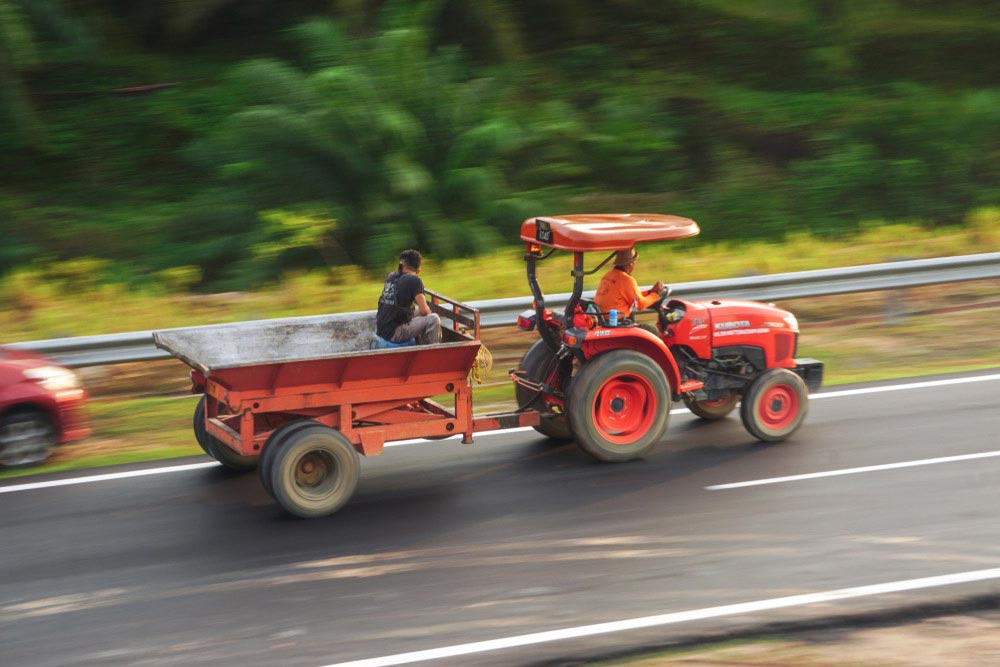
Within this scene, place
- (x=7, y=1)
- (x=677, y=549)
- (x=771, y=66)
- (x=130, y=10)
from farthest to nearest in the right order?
(x=771, y=66)
(x=130, y=10)
(x=7, y=1)
(x=677, y=549)

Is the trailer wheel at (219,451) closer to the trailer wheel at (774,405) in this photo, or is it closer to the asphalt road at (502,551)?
the asphalt road at (502,551)

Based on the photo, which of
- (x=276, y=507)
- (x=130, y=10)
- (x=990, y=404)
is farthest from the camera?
(x=130, y=10)

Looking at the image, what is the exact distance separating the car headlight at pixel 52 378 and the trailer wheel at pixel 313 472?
2.61 metres

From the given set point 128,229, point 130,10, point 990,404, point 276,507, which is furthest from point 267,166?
point 990,404

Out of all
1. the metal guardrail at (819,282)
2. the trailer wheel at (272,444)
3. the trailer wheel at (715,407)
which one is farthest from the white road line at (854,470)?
the metal guardrail at (819,282)

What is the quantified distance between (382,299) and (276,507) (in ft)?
5.80

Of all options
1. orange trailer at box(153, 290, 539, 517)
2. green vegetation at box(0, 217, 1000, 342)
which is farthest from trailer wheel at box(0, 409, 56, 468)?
green vegetation at box(0, 217, 1000, 342)

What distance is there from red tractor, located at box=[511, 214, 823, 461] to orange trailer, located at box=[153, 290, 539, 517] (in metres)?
0.54

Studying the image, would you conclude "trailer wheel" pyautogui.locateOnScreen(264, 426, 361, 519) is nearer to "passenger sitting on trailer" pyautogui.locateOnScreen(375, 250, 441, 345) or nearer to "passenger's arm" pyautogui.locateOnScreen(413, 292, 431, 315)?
"passenger sitting on trailer" pyautogui.locateOnScreen(375, 250, 441, 345)

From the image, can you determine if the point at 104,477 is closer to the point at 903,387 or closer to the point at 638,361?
the point at 638,361

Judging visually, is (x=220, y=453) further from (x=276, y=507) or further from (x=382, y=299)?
(x=382, y=299)

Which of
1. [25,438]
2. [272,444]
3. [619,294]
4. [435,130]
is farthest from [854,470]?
[435,130]

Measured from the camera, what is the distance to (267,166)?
1631cm

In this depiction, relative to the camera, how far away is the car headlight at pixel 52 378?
31.1 ft
